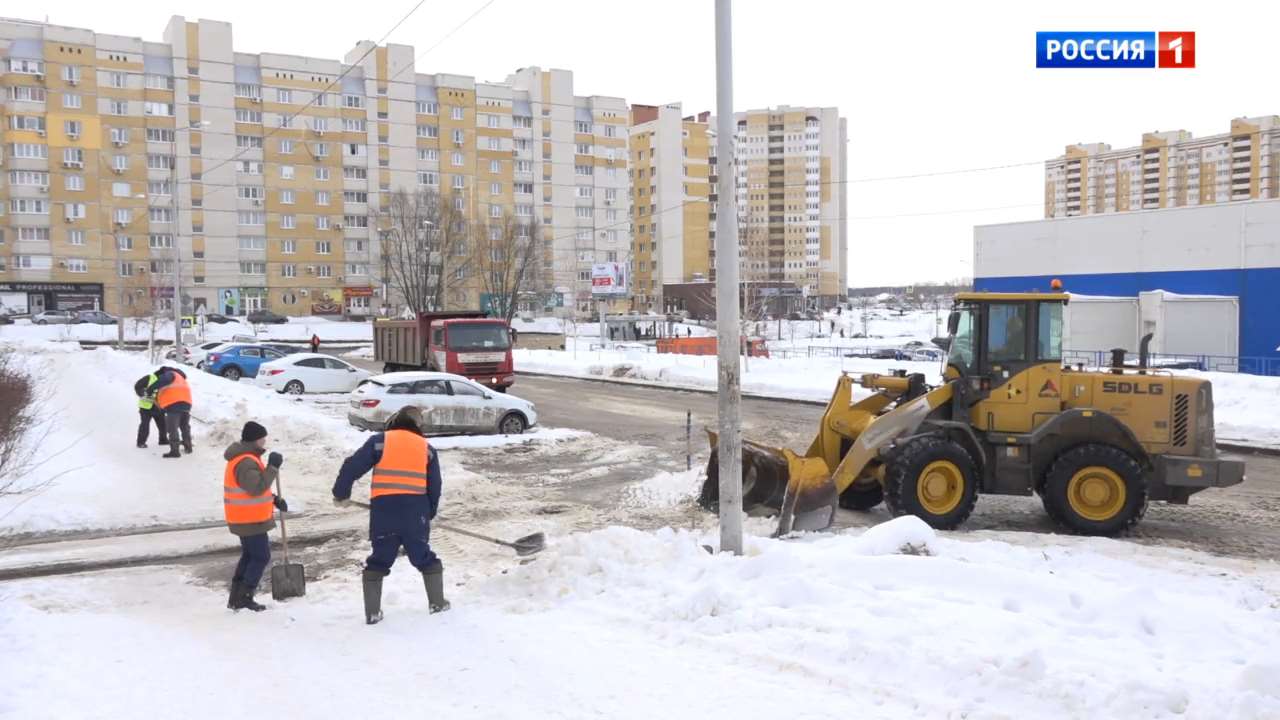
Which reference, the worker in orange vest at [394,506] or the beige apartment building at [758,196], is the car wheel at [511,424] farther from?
the beige apartment building at [758,196]

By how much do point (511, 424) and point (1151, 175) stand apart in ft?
296

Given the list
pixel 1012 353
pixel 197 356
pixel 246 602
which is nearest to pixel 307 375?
pixel 197 356

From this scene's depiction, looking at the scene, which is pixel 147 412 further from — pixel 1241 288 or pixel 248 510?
pixel 1241 288

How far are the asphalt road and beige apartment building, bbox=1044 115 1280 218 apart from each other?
2391 inches

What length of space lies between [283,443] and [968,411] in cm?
1175

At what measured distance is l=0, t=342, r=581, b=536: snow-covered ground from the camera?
455 inches

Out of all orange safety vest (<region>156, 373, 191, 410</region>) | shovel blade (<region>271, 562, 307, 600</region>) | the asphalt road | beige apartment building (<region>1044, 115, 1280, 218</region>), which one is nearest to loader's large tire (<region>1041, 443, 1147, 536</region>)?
the asphalt road

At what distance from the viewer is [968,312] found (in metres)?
10.8

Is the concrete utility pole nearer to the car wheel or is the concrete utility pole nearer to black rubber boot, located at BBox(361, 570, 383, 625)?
black rubber boot, located at BBox(361, 570, 383, 625)

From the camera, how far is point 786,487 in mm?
10133

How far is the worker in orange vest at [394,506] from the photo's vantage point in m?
6.74

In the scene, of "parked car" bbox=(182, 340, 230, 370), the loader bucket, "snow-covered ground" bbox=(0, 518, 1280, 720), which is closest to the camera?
"snow-covered ground" bbox=(0, 518, 1280, 720)

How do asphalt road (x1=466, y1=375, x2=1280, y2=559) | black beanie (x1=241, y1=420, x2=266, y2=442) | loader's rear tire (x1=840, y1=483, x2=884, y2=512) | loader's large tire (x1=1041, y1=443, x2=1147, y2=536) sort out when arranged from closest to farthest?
1. black beanie (x1=241, y1=420, x2=266, y2=442)
2. loader's large tire (x1=1041, y1=443, x2=1147, y2=536)
3. asphalt road (x1=466, y1=375, x2=1280, y2=559)
4. loader's rear tire (x1=840, y1=483, x2=884, y2=512)

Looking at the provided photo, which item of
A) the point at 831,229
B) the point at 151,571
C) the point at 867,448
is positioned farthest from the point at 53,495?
the point at 831,229
